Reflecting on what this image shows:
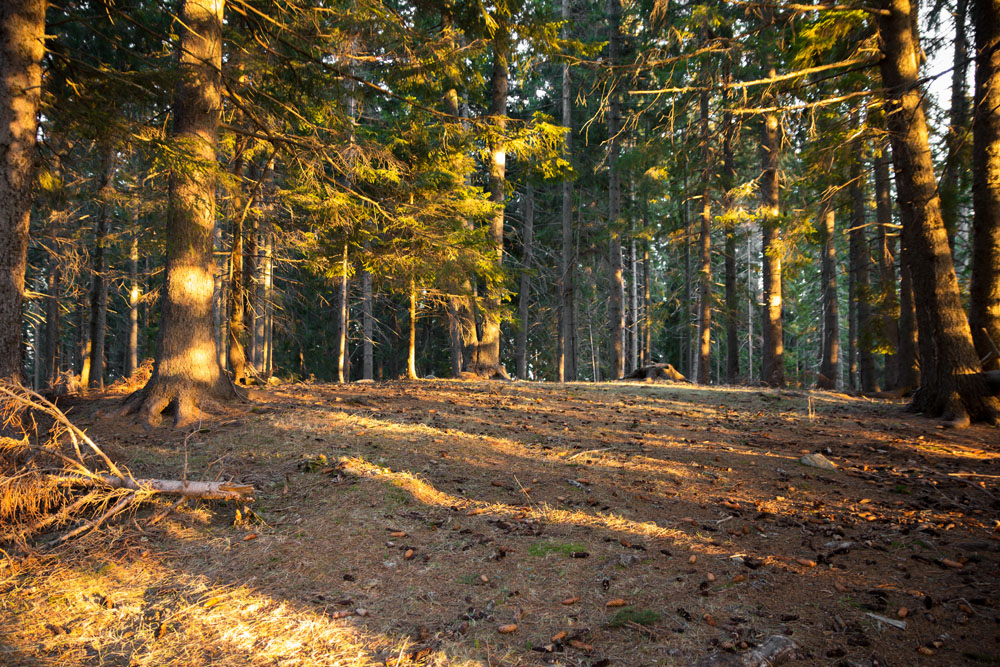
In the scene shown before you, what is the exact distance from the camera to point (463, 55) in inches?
401

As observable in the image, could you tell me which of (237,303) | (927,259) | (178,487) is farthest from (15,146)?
(927,259)

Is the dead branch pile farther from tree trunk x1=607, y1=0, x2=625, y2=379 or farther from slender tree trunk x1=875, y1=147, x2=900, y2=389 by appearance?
tree trunk x1=607, y1=0, x2=625, y2=379

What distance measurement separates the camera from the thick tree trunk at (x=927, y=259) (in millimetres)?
7316

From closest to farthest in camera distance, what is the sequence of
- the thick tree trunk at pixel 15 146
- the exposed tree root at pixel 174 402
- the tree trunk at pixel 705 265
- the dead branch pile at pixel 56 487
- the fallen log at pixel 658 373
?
the dead branch pile at pixel 56 487
the thick tree trunk at pixel 15 146
the exposed tree root at pixel 174 402
the fallen log at pixel 658 373
the tree trunk at pixel 705 265

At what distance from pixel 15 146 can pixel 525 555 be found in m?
6.54

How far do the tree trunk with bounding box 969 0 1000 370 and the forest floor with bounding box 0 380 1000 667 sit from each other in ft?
4.99

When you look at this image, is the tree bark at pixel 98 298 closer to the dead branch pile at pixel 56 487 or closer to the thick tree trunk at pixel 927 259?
the dead branch pile at pixel 56 487

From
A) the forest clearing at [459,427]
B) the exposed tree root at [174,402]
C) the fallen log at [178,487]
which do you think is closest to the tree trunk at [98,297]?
the forest clearing at [459,427]

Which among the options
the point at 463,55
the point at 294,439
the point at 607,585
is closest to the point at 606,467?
the point at 607,585

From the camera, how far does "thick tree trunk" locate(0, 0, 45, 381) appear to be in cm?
535

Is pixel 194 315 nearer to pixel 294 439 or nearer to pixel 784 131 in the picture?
pixel 294 439

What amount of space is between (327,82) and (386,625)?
8544mm

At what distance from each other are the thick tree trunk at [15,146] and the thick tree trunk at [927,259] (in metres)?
10.8

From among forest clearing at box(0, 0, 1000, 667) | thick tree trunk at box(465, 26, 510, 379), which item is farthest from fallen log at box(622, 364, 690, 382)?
thick tree trunk at box(465, 26, 510, 379)
